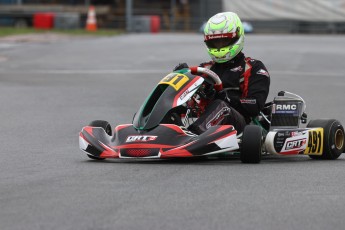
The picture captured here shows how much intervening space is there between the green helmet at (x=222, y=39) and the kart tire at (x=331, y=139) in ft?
3.03

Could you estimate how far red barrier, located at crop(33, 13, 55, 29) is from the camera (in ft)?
112

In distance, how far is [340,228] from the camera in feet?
16.6

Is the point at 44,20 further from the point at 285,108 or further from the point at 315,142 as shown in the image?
the point at 315,142

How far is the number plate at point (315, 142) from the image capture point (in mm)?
8164

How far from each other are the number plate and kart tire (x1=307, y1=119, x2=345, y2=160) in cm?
3

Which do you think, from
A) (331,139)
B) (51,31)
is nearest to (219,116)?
(331,139)

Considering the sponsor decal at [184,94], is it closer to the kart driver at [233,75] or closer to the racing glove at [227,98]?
the kart driver at [233,75]

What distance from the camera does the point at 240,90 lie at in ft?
28.1

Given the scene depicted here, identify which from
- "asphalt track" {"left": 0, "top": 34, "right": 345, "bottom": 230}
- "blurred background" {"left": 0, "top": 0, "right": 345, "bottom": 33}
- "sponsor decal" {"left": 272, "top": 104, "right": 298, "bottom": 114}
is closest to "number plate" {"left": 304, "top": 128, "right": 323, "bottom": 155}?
"asphalt track" {"left": 0, "top": 34, "right": 345, "bottom": 230}

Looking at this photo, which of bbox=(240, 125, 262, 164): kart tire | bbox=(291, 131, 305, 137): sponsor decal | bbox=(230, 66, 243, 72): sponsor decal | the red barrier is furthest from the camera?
the red barrier

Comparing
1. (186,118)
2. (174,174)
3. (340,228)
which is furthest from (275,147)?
(340,228)

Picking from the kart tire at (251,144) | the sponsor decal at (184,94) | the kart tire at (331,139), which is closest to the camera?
the kart tire at (251,144)

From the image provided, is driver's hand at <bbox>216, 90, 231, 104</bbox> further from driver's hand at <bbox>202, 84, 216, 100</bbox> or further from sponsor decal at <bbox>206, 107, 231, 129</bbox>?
sponsor decal at <bbox>206, 107, 231, 129</bbox>

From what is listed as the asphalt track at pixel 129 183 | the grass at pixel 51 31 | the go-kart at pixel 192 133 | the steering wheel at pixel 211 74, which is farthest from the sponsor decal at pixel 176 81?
the grass at pixel 51 31
